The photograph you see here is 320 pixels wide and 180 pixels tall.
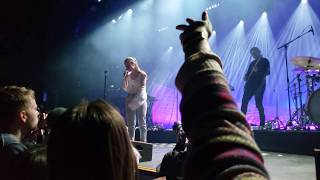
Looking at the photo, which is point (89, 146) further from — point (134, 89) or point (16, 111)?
point (134, 89)

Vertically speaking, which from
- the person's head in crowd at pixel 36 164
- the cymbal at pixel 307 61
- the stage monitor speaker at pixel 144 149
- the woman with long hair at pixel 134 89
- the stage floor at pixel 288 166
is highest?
the cymbal at pixel 307 61

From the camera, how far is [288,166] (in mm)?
4723

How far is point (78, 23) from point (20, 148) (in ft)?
35.5

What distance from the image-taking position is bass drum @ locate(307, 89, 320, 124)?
6.19 meters

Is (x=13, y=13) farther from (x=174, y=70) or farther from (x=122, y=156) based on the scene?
(x=122, y=156)

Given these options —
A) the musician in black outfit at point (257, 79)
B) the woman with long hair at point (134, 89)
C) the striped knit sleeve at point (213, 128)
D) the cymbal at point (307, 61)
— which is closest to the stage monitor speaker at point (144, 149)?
the woman with long hair at point (134, 89)

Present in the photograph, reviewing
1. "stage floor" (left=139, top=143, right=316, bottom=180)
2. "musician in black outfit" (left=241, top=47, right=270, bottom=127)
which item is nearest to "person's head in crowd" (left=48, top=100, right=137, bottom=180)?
"stage floor" (left=139, top=143, right=316, bottom=180)

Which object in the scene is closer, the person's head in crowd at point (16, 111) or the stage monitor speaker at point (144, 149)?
the person's head in crowd at point (16, 111)

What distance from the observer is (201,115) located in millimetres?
523

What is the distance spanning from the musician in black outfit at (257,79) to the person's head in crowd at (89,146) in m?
7.49

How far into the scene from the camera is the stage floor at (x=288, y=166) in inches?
158

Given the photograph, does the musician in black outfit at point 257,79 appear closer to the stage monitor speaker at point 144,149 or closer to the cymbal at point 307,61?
the cymbal at point 307,61

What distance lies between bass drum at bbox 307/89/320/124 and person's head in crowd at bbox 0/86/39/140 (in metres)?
5.07

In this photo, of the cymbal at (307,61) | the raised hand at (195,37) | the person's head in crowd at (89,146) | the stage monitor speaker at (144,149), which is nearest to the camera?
the raised hand at (195,37)
